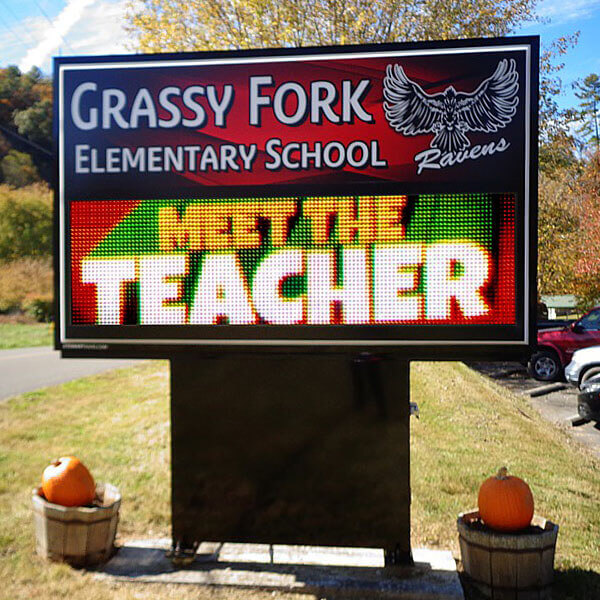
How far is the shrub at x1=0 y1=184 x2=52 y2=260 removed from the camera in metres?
45.0

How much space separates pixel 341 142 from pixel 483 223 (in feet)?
3.34

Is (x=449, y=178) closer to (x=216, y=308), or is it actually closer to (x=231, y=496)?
(x=216, y=308)

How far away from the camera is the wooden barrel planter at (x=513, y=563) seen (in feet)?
14.9

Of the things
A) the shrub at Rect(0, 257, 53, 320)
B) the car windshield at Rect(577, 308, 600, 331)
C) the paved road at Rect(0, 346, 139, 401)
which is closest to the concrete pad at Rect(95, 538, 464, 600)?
the paved road at Rect(0, 346, 139, 401)

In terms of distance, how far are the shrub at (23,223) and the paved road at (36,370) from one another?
23.7 metres

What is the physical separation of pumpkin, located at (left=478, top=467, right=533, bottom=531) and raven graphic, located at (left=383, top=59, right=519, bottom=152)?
2179 millimetres

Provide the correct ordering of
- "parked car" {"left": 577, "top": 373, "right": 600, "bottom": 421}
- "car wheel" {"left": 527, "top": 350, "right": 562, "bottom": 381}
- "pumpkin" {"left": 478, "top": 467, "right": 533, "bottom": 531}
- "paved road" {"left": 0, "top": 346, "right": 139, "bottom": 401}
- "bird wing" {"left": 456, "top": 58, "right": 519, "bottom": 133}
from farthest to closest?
1. "car wheel" {"left": 527, "top": 350, "right": 562, "bottom": 381}
2. "paved road" {"left": 0, "top": 346, "right": 139, "bottom": 401}
3. "parked car" {"left": 577, "top": 373, "right": 600, "bottom": 421}
4. "pumpkin" {"left": 478, "top": 467, "right": 533, "bottom": 531}
5. "bird wing" {"left": 456, "top": 58, "right": 519, "bottom": 133}

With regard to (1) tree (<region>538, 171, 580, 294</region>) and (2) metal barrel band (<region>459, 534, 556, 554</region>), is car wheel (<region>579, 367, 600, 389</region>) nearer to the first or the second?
(1) tree (<region>538, 171, 580, 294</region>)

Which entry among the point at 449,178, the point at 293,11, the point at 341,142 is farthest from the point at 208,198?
the point at 293,11

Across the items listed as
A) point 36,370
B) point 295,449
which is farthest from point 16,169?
point 295,449

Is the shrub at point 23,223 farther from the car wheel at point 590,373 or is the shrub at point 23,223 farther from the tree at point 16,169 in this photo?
the car wheel at point 590,373

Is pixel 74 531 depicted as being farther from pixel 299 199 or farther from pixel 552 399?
pixel 552 399

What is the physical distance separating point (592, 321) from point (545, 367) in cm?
158

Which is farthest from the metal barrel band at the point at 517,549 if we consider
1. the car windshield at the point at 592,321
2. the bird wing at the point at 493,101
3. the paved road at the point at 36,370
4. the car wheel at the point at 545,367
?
the car wheel at the point at 545,367
